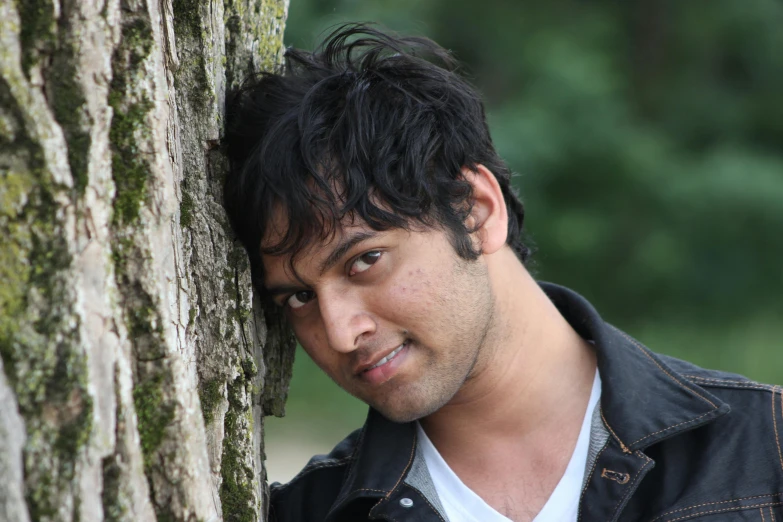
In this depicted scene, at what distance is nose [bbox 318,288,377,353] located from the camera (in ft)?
7.07

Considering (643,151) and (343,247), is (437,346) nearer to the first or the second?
(343,247)

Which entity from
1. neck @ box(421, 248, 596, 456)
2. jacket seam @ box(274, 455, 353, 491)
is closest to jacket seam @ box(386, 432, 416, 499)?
neck @ box(421, 248, 596, 456)

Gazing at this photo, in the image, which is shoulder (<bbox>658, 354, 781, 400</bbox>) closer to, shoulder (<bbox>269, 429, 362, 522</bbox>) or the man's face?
the man's face

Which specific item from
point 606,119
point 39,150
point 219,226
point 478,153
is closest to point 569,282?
point 606,119

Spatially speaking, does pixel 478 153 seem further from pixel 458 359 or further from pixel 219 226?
pixel 219 226

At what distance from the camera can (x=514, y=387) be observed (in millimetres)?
2490

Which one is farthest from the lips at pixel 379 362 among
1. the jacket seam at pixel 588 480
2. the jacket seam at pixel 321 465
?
the jacket seam at pixel 588 480

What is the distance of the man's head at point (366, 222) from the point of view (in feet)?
7.13

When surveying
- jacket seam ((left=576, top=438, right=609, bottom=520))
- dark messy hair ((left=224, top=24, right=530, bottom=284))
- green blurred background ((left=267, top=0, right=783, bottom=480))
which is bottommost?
green blurred background ((left=267, top=0, right=783, bottom=480))

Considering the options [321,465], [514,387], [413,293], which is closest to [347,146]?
[413,293]

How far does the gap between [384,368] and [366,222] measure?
377 millimetres

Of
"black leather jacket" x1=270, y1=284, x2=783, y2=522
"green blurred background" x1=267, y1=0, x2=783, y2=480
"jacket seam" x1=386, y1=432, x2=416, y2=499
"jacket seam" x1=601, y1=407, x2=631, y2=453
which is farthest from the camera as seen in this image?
"green blurred background" x1=267, y1=0, x2=783, y2=480

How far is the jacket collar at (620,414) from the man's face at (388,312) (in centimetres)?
20

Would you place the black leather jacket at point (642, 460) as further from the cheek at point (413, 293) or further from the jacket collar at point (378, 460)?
the cheek at point (413, 293)
